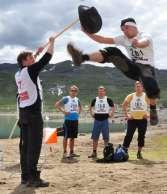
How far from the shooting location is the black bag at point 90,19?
27.3 feet

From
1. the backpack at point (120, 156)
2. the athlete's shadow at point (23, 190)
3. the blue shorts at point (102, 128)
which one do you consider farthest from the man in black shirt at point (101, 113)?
the athlete's shadow at point (23, 190)

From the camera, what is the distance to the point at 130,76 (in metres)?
8.62

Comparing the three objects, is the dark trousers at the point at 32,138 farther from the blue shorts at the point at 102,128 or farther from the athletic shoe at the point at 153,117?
the blue shorts at the point at 102,128

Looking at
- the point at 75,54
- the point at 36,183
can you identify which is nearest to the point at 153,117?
the point at 75,54

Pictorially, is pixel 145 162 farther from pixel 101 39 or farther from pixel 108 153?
pixel 101 39

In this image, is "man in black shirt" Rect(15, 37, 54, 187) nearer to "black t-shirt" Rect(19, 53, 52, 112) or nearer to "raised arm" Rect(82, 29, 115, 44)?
"black t-shirt" Rect(19, 53, 52, 112)

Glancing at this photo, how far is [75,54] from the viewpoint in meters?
8.63

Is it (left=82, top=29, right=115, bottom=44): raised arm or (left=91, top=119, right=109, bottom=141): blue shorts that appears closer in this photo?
(left=82, top=29, right=115, bottom=44): raised arm

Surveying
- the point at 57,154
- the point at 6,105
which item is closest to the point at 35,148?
the point at 57,154

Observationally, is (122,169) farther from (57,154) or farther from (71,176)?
(57,154)

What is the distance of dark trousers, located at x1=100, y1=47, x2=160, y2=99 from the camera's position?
841cm

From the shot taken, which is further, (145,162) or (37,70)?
(145,162)

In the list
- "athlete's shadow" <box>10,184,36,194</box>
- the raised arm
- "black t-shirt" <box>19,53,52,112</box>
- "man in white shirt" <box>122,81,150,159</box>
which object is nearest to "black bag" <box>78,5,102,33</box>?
the raised arm

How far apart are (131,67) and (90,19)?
3.09 ft
